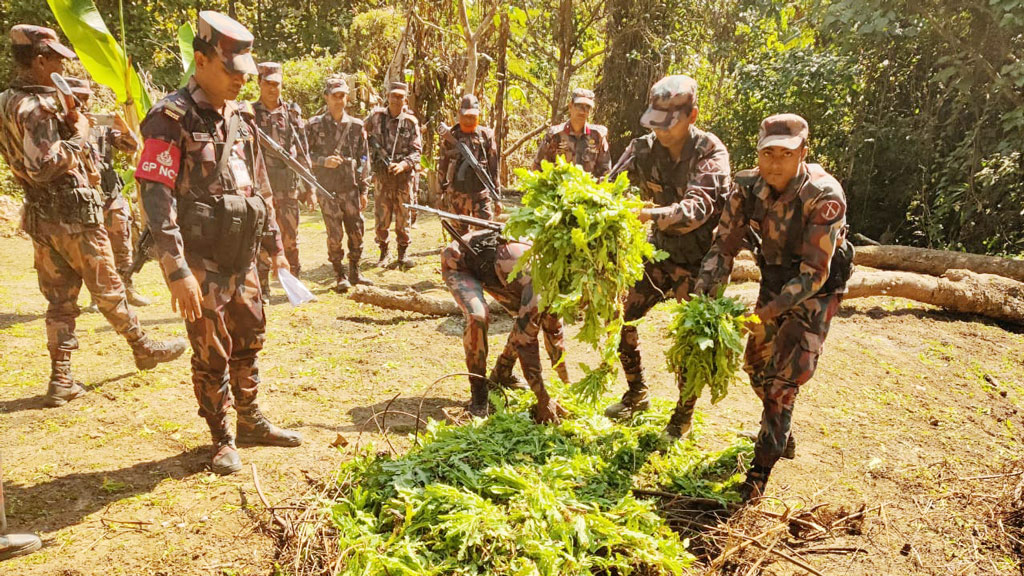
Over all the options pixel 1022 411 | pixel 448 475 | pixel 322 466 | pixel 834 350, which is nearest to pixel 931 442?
pixel 1022 411

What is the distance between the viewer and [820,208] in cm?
353

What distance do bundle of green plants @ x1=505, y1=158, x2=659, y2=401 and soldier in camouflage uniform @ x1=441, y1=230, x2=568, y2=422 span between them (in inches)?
27.2

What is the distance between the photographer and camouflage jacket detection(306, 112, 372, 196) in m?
8.32

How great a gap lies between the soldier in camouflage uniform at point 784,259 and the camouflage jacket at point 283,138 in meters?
5.27

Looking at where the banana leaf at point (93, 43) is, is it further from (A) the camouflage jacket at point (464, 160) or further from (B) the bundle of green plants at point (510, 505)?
(A) the camouflage jacket at point (464, 160)

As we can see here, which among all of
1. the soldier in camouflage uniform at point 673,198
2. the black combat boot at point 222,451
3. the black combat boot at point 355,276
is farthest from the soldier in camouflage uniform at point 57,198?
the soldier in camouflage uniform at point 673,198

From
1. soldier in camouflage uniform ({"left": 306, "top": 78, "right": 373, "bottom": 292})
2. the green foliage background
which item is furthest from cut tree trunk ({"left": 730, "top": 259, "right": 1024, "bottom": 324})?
soldier in camouflage uniform ({"left": 306, "top": 78, "right": 373, "bottom": 292})

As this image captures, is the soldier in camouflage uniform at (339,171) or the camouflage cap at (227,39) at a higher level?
the camouflage cap at (227,39)

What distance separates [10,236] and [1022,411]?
1400 cm

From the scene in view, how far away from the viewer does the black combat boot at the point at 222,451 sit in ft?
12.8

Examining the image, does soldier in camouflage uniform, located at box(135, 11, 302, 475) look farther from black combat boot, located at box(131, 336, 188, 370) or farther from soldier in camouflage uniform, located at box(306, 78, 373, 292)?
soldier in camouflage uniform, located at box(306, 78, 373, 292)

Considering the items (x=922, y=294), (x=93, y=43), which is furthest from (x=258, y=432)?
(x=922, y=294)

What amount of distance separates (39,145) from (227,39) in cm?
212

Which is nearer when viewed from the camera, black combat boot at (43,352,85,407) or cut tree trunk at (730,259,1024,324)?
black combat boot at (43,352,85,407)
